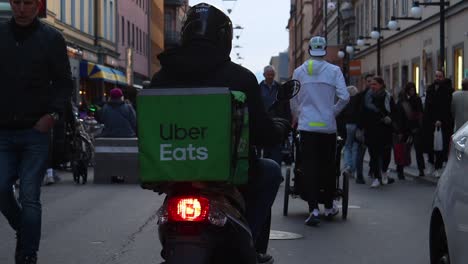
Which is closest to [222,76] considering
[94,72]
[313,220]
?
[313,220]

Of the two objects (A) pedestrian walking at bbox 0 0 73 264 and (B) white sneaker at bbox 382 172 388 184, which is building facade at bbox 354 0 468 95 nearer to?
(B) white sneaker at bbox 382 172 388 184

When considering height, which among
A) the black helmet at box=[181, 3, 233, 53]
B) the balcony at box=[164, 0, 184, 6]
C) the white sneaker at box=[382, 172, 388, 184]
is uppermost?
the balcony at box=[164, 0, 184, 6]

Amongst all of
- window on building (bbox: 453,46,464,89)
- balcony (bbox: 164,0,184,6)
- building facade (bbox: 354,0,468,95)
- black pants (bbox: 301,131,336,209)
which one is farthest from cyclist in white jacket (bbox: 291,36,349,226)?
balcony (bbox: 164,0,184,6)

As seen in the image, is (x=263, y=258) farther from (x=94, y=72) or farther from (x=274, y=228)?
(x=94, y=72)

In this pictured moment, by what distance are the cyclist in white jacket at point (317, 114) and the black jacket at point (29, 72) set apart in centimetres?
401

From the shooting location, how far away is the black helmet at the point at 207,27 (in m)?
5.56

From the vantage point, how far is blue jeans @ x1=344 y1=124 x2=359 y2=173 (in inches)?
719

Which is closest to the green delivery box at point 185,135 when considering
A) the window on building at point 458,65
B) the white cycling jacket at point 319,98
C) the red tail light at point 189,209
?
the red tail light at point 189,209

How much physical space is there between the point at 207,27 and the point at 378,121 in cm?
1177

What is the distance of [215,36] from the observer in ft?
18.4

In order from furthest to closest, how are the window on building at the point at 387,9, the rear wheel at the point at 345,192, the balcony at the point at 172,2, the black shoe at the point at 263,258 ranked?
the balcony at the point at 172,2
the window on building at the point at 387,9
the rear wheel at the point at 345,192
the black shoe at the point at 263,258

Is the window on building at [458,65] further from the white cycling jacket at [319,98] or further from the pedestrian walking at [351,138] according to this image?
the white cycling jacket at [319,98]

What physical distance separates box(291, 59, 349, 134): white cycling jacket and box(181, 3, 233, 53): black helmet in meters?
4.85

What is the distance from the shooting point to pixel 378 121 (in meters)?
17.1
